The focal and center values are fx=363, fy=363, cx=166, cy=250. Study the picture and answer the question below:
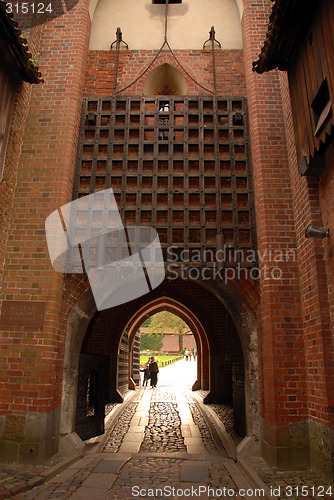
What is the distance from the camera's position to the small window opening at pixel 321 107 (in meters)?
3.85

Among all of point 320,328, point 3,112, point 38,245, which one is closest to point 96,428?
point 38,245

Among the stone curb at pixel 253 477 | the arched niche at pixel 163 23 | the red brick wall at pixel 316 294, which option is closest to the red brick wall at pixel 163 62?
the arched niche at pixel 163 23

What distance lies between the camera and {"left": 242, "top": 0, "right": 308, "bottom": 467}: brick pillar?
4.38 meters

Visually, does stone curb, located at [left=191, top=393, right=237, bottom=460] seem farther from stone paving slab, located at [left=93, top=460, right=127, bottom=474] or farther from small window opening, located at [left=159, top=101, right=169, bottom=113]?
small window opening, located at [left=159, top=101, right=169, bottom=113]

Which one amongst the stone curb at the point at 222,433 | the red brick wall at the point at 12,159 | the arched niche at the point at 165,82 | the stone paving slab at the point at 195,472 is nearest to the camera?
the stone paving slab at the point at 195,472

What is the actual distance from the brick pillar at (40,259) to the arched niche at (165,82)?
1.24 meters

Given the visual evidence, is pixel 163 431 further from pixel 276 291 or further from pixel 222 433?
pixel 276 291

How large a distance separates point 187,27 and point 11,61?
3679mm

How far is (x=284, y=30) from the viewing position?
14.5ft

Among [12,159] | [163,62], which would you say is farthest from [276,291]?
[163,62]

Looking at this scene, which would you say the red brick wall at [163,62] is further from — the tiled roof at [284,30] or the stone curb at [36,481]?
the stone curb at [36,481]

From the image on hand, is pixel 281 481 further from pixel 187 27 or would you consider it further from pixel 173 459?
pixel 187 27

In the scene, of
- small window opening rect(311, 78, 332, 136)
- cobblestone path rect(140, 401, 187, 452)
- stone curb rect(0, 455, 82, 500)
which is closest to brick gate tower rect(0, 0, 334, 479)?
small window opening rect(311, 78, 332, 136)

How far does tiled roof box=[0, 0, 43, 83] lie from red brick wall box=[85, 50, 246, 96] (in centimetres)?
134
